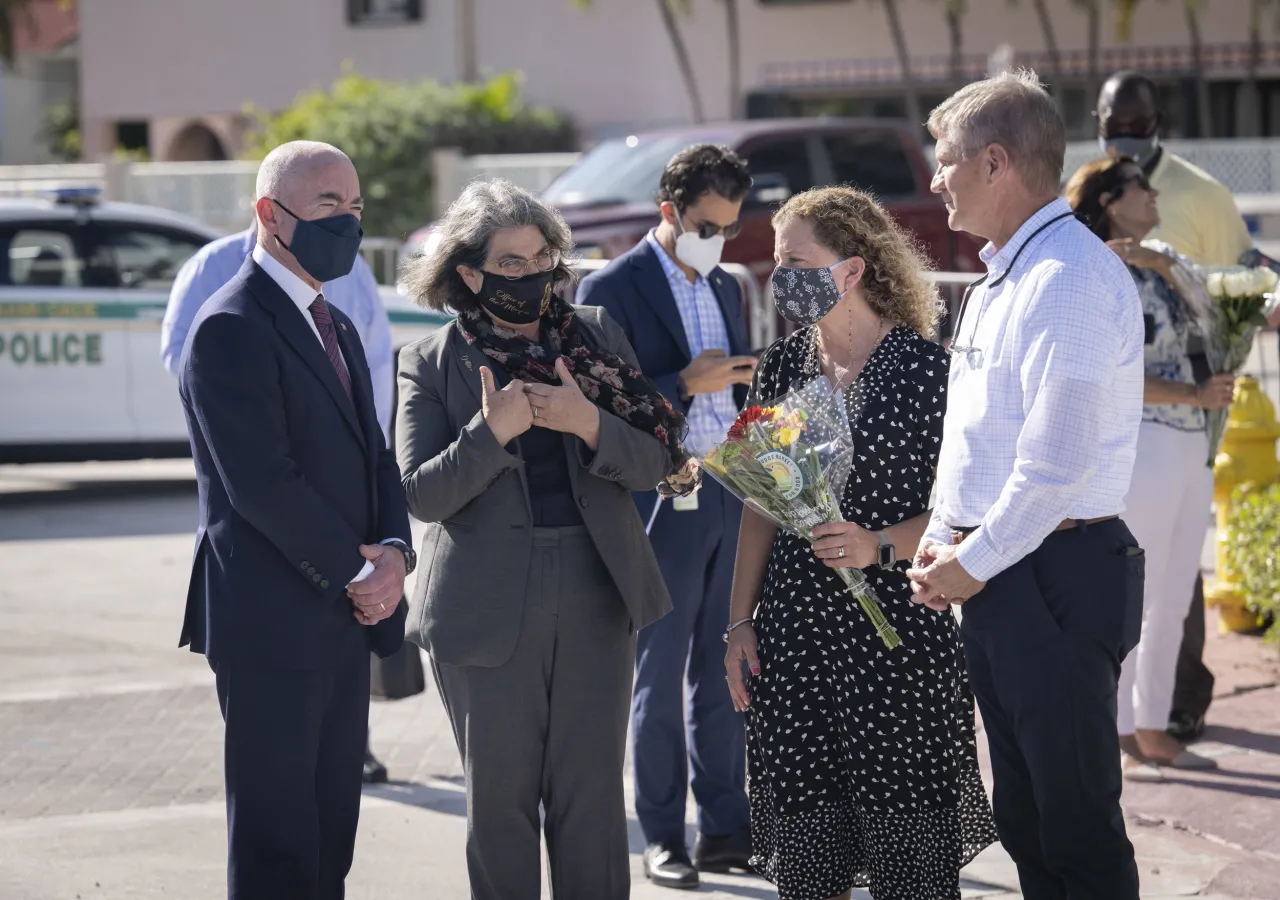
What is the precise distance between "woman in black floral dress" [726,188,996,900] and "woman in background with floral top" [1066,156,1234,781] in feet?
5.91

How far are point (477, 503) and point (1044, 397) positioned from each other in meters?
1.39

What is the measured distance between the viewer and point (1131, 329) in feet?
12.0

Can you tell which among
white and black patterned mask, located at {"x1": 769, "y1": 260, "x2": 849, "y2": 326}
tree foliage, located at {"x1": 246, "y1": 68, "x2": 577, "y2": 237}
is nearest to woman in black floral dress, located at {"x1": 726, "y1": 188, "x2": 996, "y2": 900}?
white and black patterned mask, located at {"x1": 769, "y1": 260, "x2": 849, "y2": 326}

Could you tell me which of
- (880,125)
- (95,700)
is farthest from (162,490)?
(880,125)

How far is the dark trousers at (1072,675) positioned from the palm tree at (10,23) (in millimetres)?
49640

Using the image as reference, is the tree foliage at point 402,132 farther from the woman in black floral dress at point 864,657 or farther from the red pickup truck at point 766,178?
the woman in black floral dress at point 864,657

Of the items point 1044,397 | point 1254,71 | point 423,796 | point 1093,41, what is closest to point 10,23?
point 1093,41

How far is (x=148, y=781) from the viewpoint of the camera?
20.6ft

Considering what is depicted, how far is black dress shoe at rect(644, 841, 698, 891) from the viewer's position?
17.2ft

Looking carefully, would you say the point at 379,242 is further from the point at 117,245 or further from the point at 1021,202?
the point at 1021,202

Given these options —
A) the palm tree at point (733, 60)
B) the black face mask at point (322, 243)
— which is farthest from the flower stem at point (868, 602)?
the palm tree at point (733, 60)

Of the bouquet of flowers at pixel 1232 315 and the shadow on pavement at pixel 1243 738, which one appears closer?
the bouquet of flowers at pixel 1232 315

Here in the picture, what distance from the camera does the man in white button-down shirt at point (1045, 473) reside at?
11.7 feet

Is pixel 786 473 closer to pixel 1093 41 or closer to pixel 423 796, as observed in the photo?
pixel 423 796
